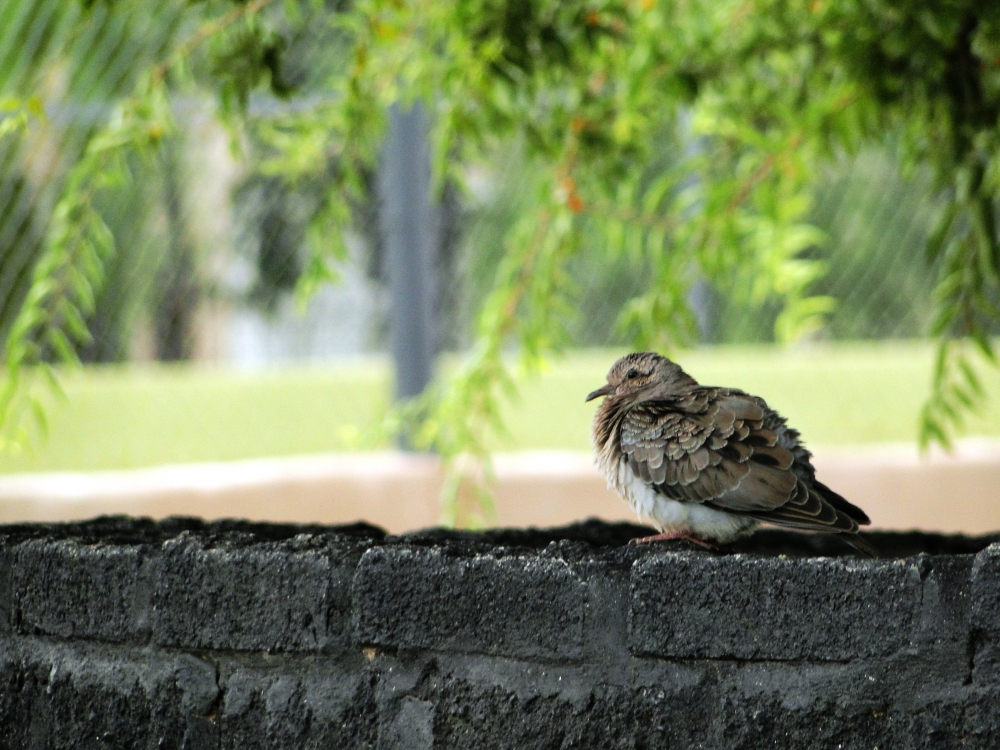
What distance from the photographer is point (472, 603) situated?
1.99m

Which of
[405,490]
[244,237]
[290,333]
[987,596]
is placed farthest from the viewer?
[290,333]

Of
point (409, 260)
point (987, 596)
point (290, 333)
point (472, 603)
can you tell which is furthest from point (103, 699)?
point (290, 333)

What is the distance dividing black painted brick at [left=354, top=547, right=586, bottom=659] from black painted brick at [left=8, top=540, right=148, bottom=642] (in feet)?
→ 1.45

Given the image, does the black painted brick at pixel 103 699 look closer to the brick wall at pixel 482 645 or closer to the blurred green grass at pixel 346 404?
the brick wall at pixel 482 645

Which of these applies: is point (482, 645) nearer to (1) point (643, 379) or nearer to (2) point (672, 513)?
(2) point (672, 513)

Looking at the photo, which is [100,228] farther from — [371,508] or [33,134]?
[371,508]

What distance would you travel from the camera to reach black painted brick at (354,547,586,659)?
1.97 metres

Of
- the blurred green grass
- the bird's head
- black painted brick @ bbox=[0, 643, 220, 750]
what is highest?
the blurred green grass

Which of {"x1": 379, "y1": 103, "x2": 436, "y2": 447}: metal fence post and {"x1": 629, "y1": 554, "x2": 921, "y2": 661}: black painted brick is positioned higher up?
{"x1": 379, "y1": 103, "x2": 436, "y2": 447}: metal fence post

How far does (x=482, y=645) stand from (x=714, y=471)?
0.56 meters

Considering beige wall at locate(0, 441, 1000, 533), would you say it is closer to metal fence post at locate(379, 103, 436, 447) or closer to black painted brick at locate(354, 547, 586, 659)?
metal fence post at locate(379, 103, 436, 447)

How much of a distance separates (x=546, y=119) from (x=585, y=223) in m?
1.03

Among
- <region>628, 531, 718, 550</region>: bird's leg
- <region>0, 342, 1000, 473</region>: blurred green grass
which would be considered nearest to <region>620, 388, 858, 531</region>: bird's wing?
<region>628, 531, 718, 550</region>: bird's leg

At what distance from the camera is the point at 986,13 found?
2.78 meters
